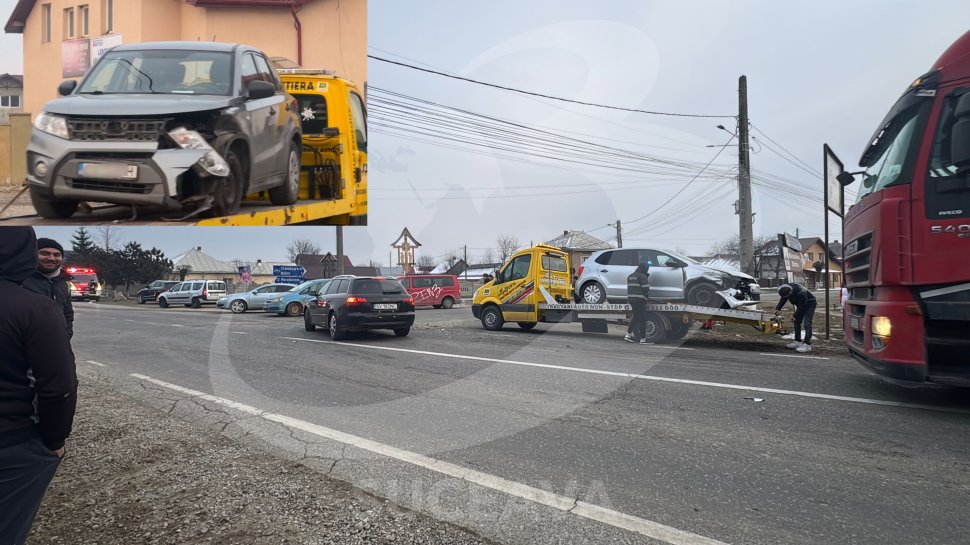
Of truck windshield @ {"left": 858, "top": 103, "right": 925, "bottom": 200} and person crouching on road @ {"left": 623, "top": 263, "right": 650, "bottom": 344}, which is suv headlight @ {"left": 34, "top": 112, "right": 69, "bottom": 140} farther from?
person crouching on road @ {"left": 623, "top": 263, "right": 650, "bottom": 344}

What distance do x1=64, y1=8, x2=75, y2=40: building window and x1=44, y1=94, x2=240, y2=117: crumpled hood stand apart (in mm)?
261

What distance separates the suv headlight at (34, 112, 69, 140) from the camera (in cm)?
177

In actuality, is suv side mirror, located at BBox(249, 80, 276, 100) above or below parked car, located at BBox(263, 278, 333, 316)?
above

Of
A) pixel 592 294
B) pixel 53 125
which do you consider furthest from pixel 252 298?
pixel 53 125

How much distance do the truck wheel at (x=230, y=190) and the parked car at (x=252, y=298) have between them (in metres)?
24.1

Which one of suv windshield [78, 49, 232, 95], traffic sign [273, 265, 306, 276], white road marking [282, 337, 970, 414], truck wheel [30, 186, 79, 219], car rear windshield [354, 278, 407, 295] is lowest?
white road marking [282, 337, 970, 414]

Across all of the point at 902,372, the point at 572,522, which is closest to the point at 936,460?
the point at 902,372

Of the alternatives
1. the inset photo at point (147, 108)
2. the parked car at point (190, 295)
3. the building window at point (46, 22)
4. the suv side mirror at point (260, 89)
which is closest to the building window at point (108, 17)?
the inset photo at point (147, 108)

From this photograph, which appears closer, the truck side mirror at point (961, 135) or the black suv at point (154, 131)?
the black suv at point (154, 131)

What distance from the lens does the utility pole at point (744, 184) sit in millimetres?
18094

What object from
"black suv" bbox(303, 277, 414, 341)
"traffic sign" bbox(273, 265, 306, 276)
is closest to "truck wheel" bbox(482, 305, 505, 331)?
"black suv" bbox(303, 277, 414, 341)

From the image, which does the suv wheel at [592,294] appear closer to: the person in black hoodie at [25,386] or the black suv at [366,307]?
the black suv at [366,307]

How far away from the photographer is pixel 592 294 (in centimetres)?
1383

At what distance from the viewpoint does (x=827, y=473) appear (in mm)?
3838
